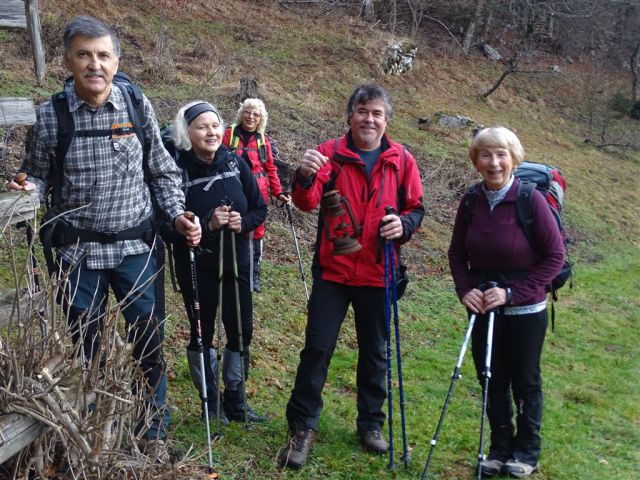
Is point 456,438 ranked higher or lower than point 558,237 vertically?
lower

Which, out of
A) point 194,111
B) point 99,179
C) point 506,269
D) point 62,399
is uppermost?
point 194,111

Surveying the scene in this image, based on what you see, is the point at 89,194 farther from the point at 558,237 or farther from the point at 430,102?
the point at 430,102

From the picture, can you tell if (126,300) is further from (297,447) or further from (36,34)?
(36,34)

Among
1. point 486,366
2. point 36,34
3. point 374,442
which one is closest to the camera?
point 486,366

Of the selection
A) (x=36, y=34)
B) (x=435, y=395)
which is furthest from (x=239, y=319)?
(x=36, y=34)

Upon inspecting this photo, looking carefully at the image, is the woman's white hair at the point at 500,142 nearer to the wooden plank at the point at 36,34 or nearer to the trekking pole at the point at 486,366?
the trekking pole at the point at 486,366

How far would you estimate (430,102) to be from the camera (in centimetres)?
2372

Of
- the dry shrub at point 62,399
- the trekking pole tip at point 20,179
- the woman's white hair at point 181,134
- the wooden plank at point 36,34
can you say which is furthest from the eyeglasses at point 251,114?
the dry shrub at point 62,399

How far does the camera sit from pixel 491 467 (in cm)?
477

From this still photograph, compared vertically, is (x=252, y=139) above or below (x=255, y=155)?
above

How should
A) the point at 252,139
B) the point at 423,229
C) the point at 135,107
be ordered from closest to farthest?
the point at 135,107 → the point at 252,139 → the point at 423,229

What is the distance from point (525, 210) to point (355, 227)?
106 cm

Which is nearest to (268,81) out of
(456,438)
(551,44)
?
(456,438)

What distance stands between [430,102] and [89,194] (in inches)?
828
